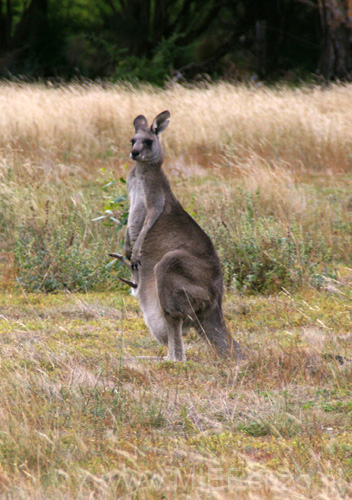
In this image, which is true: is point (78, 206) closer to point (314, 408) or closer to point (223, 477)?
point (314, 408)

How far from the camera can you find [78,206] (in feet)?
28.3

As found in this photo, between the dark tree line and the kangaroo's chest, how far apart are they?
22768 mm

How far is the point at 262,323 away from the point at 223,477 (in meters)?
3.14

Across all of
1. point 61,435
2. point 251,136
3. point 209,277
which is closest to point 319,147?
point 251,136

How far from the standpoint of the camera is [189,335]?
571 cm

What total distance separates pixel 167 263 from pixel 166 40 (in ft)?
86.4

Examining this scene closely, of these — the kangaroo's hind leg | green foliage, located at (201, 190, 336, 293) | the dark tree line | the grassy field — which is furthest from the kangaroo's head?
the dark tree line

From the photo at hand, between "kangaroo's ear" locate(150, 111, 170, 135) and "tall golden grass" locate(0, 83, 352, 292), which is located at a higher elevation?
"kangaroo's ear" locate(150, 111, 170, 135)

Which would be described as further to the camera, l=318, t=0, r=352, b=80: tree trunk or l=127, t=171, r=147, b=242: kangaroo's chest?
l=318, t=0, r=352, b=80: tree trunk

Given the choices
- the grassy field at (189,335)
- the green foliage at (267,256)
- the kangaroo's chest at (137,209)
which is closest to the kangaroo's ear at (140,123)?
the kangaroo's chest at (137,209)

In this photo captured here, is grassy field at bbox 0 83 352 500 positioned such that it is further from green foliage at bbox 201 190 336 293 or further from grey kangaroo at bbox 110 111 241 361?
grey kangaroo at bbox 110 111 241 361

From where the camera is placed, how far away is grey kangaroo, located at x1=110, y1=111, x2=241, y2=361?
15.2 feet

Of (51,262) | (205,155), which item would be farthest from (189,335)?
(205,155)

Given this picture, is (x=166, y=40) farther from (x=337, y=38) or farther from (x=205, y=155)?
(x=205, y=155)
